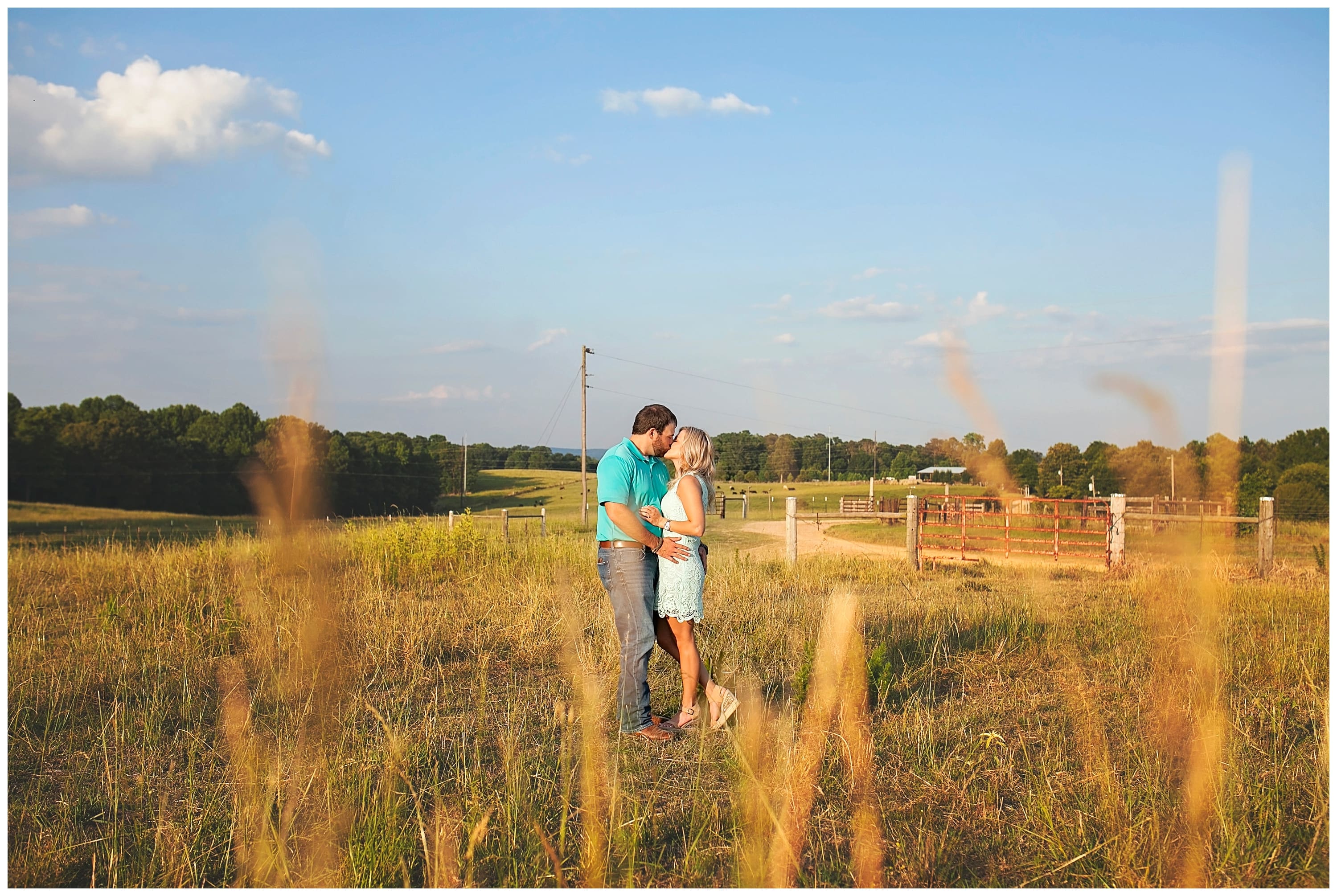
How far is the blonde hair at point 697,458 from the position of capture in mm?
4348

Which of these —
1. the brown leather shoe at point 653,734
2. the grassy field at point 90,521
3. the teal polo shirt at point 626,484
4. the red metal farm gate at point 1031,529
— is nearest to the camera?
the teal polo shirt at point 626,484

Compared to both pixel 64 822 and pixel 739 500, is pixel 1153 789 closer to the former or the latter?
pixel 64 822

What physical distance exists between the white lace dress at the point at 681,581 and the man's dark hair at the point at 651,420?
291 millimetres

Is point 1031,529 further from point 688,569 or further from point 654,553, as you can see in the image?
point 654,553

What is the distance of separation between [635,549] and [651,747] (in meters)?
0.95

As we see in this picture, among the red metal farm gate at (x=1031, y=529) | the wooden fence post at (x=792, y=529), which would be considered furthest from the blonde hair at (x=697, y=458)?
the wooden fence post at (x=792, y=529)

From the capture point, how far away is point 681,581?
432cm

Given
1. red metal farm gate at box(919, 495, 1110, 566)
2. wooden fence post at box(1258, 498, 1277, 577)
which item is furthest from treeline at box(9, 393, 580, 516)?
wooden fence post at box(1258, 498, 1277, 577)

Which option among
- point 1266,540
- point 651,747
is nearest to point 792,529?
point 1266,540

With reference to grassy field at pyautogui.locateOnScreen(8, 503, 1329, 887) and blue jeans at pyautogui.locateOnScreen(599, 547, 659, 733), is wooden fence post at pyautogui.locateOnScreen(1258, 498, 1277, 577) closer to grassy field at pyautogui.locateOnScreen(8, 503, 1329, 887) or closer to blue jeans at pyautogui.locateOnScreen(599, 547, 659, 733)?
grassy field at pyautogui.locateOnScreen(8, 503, 1329, 887)

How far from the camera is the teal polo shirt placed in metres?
4.13

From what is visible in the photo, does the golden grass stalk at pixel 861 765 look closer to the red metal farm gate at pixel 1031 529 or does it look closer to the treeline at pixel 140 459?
the red metal farm gate at pixel 1031 529

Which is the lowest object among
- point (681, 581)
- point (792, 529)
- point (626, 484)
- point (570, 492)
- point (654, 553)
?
point (570, 492)

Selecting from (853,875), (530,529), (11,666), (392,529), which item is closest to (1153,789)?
(853,875)
